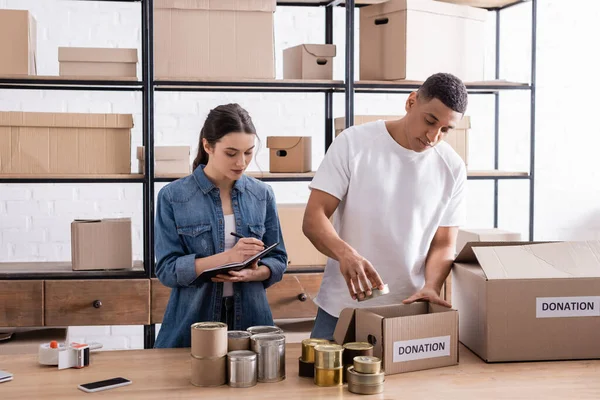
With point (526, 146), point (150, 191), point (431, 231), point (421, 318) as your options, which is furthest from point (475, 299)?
point (526, 146)

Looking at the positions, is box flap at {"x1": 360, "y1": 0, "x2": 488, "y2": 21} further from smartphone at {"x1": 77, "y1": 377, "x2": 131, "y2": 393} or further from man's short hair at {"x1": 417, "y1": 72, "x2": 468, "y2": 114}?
smartphone at {"x1": 77, "y1": 377, "x2": 131, "y2": 393}

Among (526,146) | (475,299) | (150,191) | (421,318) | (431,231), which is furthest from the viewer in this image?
(526,146)

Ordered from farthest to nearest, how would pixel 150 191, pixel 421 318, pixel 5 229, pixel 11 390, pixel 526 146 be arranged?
1. pixel 526 146
2. pixel 5 229
3. pixel 150 191
4. pixel 421 318
5. pixel 11 390

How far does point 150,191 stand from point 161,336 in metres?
1.06

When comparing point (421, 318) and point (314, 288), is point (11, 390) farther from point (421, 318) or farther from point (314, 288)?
point (314, 288)

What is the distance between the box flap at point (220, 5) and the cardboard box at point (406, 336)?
182 centimetres

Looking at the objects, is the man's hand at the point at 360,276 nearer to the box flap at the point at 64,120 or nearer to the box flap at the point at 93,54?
the box flap at the point at 64,120

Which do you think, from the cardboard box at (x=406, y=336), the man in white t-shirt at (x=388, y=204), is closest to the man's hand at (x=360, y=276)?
the cardboard box at (x=406, y=336)

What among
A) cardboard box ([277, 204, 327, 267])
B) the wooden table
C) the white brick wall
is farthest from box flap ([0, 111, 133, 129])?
the wooden table

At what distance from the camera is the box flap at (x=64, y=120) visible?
3.14 m

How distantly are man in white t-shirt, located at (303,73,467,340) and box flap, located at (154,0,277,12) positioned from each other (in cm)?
122

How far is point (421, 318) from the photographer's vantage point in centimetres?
170

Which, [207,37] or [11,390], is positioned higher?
[207,37]

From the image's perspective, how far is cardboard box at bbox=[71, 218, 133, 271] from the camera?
317 centimetres
